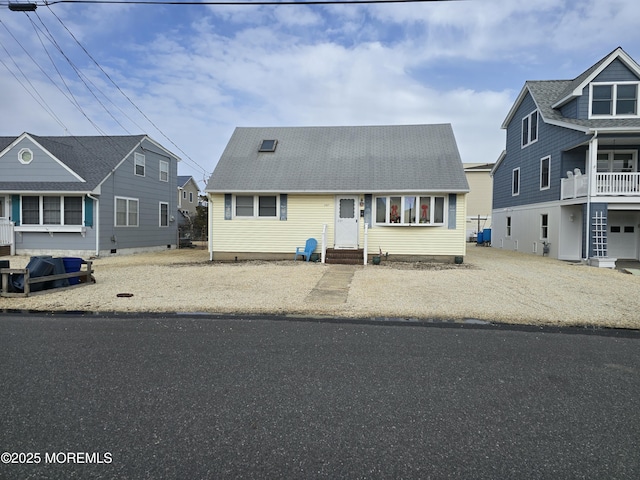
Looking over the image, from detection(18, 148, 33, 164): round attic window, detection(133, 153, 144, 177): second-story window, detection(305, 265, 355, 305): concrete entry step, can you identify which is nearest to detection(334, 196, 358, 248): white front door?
detection(305, 265, 355, 305): concrete entry step

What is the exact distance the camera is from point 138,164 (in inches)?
765

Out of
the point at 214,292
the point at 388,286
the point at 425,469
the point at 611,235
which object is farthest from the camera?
the point at 611,235

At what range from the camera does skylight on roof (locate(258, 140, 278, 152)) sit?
1722 centimetres

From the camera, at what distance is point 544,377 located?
3.98m

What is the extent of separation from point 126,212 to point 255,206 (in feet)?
23.3

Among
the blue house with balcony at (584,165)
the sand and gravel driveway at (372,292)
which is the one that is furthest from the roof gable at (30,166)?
the blue house with balcony at (584,165)

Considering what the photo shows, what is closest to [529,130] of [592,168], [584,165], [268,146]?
[584,165]

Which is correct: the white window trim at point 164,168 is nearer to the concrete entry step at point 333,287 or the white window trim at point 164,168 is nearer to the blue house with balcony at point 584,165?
the concrete entry step at point 333,287

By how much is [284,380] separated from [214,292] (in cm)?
548

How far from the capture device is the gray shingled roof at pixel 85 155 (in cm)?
1647

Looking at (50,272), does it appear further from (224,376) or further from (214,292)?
(224,376)

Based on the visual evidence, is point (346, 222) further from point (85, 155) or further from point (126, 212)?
point (85, 155)

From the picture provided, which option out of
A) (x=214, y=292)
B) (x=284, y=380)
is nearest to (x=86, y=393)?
(x=284, y=380)

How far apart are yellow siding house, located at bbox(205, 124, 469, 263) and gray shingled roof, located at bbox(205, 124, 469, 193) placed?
0.04m
